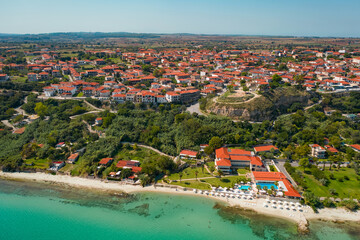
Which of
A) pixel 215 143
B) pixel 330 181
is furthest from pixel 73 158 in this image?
pixel 330 181

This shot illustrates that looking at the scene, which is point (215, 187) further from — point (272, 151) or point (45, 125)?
point (45, 125)

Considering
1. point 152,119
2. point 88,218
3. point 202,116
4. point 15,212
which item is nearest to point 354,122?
point 202,116

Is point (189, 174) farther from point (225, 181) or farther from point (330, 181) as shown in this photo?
point (330, 181)

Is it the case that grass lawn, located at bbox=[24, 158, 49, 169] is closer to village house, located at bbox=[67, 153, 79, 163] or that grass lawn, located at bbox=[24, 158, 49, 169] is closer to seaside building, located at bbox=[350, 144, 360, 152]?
village house, located at bbox=[67, 153, 79, 163]

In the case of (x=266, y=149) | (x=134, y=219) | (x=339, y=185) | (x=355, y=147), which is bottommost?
(x=134, y=219)

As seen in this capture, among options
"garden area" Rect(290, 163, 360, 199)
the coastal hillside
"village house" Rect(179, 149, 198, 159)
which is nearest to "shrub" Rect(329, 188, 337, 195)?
"garden area" Rect(290, 163, 360, 199)
